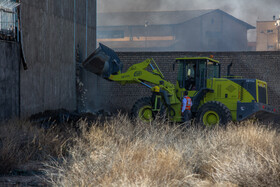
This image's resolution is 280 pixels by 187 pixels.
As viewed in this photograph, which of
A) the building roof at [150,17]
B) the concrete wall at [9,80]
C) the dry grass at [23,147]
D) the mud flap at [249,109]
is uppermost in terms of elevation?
the building roof at [150,17]

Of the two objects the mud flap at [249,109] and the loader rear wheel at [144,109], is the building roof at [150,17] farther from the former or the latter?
the mud flap at [249,109]

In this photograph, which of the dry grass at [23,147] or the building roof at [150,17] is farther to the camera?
the building roof at [150,17]

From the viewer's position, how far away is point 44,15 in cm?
1647

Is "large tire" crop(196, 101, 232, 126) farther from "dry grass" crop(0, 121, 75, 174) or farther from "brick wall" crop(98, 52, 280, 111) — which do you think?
"brick wall" crop(98, 52, 280, 111)

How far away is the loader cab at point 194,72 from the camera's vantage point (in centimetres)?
1562

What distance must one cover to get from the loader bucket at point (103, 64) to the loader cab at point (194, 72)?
2.91 m

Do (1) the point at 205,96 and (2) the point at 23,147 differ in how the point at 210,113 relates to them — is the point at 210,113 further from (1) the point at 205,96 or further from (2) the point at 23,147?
(2) the point at 23,147

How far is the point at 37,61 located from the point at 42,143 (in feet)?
18.2

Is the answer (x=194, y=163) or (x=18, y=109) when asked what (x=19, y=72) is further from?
(x=194, y=163)

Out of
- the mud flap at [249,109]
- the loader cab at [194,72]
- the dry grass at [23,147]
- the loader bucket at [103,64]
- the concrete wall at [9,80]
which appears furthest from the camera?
the loader bucket at [103,64]

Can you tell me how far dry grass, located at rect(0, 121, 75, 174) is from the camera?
8922 millimetres

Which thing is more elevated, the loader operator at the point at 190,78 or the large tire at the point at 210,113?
the loader operator at the point at 190,78

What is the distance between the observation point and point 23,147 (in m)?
10.3

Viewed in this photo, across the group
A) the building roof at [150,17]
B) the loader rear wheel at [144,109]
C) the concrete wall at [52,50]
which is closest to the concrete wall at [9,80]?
the concrete wall at [52,50]
